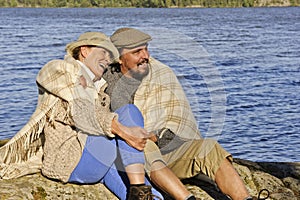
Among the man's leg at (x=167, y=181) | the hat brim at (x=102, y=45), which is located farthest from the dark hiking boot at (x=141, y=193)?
the hat brim at (x=102, y=45)

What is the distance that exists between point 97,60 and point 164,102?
0.66m

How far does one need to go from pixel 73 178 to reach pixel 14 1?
117 metres

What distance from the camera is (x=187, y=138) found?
5.48m

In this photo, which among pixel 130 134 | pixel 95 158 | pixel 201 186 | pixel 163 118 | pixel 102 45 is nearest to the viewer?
pixel 130 134

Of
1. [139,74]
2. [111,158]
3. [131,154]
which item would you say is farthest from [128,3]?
[131,154]

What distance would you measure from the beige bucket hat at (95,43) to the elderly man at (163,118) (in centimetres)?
6

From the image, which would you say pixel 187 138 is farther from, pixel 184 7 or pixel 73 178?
pixel 184 7

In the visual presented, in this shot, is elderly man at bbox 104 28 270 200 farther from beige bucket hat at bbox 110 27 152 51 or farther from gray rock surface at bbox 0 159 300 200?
gray rock surface at bbox 0 159 300 200

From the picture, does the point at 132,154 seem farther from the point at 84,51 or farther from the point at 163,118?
the point at 84,51

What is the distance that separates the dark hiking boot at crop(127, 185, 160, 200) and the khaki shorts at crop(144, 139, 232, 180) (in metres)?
0.23

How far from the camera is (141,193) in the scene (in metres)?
4.96

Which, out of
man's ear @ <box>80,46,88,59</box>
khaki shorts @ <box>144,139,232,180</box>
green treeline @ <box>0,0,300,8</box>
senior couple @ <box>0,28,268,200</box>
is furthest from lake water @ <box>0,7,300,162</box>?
green treeline @ <box>0,0,300,8</box>

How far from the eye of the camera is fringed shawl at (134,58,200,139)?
5.39 metres

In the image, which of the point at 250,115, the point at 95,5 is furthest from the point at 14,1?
the point at 250,115
